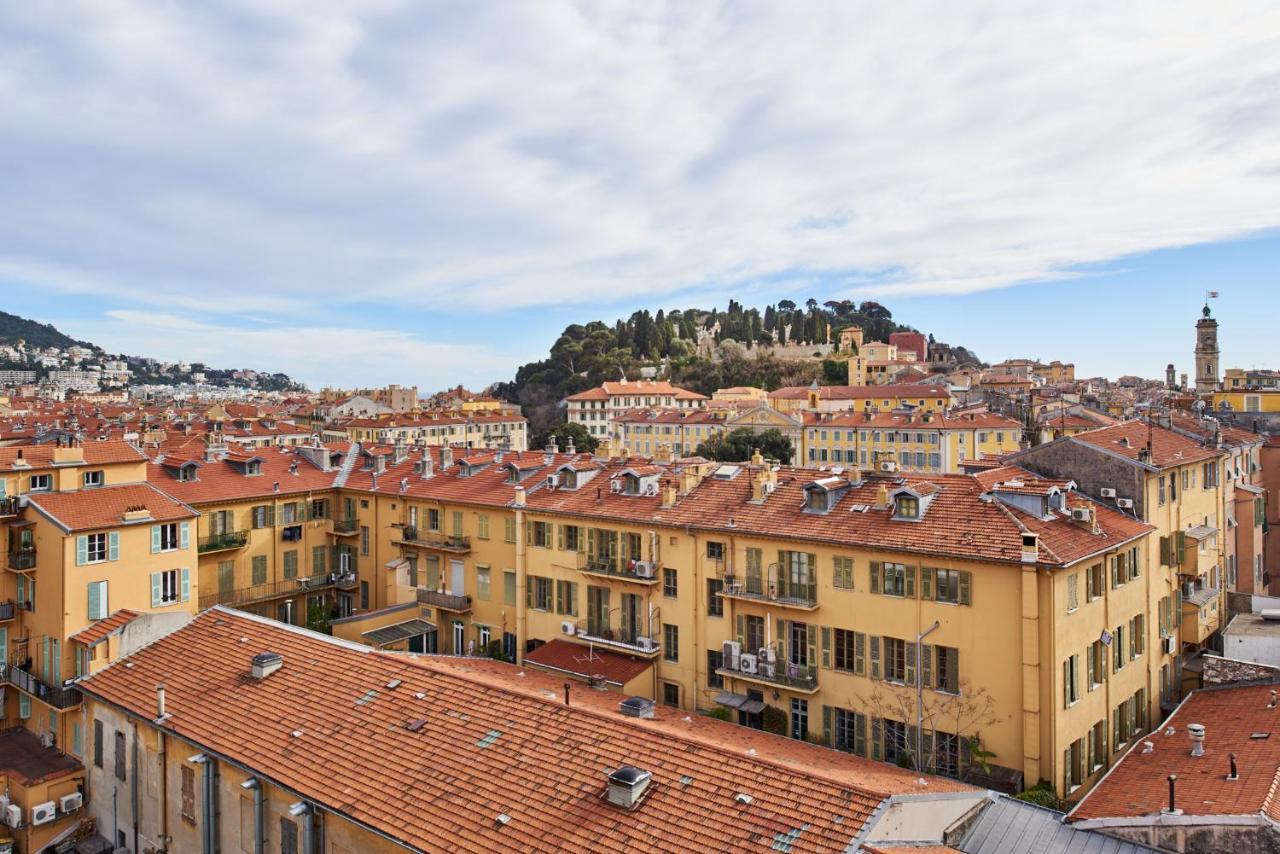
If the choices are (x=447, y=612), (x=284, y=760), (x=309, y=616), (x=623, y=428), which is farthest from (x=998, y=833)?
(x=623, y=428)

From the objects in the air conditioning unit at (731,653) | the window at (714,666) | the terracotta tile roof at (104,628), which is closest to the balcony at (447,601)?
the window at (714,666)

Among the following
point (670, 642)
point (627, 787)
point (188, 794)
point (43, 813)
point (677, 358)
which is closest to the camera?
point (627, 787)

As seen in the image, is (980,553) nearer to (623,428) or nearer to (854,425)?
(854,425)

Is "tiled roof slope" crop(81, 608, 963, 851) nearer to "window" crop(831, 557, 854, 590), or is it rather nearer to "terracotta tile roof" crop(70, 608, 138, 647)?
"terracotta tile roof" crop(70, 608, 138, 647)

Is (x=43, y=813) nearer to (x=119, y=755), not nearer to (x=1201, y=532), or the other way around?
(x=119, y=755)

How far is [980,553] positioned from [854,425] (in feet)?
212

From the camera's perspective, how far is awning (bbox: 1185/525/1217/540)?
29828mm

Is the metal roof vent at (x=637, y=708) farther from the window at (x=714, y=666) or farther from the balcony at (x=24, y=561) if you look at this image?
the balcony at (x=24, y=561)

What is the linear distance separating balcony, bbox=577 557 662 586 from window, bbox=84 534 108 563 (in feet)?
53.6

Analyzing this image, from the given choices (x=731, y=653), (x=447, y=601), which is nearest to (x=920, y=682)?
(x=731, y=653)

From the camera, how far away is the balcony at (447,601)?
117ft

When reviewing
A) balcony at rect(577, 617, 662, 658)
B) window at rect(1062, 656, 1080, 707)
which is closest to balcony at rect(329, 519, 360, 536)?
balcony at rect(577, 617, 662, 658)

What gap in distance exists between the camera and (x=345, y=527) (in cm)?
4125

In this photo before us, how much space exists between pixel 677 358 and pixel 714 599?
122 metres
